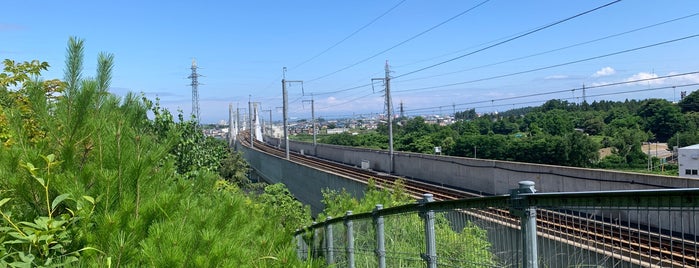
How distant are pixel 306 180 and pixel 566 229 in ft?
94.9

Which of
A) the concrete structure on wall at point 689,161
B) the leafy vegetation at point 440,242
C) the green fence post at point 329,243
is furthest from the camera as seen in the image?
the concrete structure on wall at point 689,161

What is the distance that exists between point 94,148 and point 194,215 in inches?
25.6

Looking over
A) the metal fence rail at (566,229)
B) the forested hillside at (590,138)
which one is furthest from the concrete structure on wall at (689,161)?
the forested hillside at (590,138)

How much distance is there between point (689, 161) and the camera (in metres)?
22.8

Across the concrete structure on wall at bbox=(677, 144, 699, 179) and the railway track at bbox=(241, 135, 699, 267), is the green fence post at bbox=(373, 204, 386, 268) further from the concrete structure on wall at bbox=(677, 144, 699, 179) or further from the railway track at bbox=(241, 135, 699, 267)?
the concrete structure on wall at bbox=(677, 144, 699, 179)

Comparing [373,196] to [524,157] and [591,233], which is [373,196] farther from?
[524,157]

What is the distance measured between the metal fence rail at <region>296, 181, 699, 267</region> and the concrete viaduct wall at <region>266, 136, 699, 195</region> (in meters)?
12.3

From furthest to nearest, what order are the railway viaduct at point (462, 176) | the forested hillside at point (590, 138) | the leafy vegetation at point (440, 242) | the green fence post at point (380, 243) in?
the forested hillside at point (590, 138), the railway viaduct at point (462, 176), the green fence post at point (380, 243), the leafy vegetation at point (440, 242)

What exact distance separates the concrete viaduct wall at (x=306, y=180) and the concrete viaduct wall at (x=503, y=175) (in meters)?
5.37

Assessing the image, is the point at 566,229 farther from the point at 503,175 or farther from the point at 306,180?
the point at 306,180

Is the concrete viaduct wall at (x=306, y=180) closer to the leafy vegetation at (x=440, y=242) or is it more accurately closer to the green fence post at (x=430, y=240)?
the leafy vegetation at (x=440, y=242)

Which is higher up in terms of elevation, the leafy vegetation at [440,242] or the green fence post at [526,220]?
the green fence post at [526,220]

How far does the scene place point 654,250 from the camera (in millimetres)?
2158

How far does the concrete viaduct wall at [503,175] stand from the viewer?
14.0m
